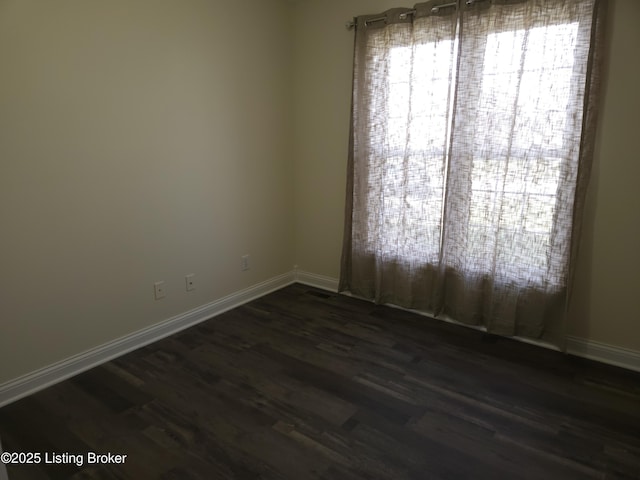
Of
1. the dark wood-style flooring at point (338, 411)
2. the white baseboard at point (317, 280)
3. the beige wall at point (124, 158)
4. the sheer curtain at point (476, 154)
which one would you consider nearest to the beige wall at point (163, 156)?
the beige wall at point (124, 158)

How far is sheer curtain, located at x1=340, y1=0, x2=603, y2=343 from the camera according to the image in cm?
239

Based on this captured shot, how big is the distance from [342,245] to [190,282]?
1363 mm

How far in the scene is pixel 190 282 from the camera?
3.02m

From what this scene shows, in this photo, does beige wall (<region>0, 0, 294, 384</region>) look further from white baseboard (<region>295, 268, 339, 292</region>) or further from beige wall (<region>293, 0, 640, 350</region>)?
white baseboard (<region>295, 268, 339, 292</region>)

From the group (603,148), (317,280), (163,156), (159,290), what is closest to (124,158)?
(163,156)

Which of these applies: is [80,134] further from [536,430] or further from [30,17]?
[536,430]

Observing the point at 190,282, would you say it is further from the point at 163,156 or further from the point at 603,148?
the point at 603,148

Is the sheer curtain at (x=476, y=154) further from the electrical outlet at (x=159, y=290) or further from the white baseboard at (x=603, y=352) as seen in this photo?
the electrical outlet at (x=159, y=290)

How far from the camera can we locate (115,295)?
8.34ft

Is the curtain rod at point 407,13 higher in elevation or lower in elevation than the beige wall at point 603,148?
higher

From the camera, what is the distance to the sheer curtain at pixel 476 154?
2.39 meters

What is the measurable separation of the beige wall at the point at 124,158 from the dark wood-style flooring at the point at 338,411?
1.48 ft

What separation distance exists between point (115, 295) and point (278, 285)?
160 centimetres

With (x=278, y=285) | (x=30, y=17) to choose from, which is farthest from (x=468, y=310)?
(x=30, y=17)
